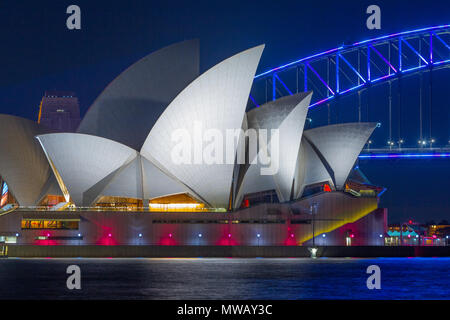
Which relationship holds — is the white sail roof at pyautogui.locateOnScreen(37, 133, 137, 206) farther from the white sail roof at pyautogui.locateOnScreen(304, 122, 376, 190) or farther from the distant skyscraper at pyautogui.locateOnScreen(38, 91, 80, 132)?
the distant skyscraper at pyautogui.locateOnScreen(38, 91, 80, 132)

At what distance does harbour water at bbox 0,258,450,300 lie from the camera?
113 feet

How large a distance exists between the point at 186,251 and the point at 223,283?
89.1 feet

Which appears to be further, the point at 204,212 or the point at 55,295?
the point at 204,212

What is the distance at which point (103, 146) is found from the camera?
6431cm

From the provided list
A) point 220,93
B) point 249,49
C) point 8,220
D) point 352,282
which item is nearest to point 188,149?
point 220,93

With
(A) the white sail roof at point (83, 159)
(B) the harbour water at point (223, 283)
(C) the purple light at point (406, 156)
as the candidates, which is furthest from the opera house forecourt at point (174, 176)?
(C) the purple light at point (406, 156)

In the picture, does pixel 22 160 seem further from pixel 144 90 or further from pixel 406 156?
pixel 406 156

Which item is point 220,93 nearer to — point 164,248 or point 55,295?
point 164,248

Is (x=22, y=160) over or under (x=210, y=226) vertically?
over

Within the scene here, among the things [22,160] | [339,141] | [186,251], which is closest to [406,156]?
[339,141]

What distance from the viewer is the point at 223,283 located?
A: 40250 millimetres

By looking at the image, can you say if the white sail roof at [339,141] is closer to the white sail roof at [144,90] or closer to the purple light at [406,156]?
the white sail roof at [144,90]

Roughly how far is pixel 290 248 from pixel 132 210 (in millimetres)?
13551

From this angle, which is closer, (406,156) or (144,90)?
(144,90)
